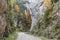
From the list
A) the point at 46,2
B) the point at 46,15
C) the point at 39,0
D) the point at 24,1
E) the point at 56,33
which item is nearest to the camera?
the point at 56,33

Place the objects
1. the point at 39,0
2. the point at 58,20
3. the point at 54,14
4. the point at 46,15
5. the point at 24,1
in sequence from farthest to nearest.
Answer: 1. the point at 24,1
2. the point at 39,0
3. the point at 46,15
4. the point at 54,14
5. the point at 58,20

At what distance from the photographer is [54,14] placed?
838 inches

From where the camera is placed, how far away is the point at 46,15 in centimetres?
2325

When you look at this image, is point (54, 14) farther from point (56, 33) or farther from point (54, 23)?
point (56, 33)

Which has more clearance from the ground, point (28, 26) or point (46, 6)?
point (46, 6)

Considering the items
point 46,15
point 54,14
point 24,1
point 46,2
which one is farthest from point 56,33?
point 24,1

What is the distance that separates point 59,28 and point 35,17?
45.1ft

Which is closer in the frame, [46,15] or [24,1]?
[46,15]

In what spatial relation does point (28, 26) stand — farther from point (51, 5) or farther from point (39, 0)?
point (51, 5)

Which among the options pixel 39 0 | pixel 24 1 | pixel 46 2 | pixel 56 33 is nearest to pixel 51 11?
pixel 46 2

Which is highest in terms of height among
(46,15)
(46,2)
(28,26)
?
(46,2)

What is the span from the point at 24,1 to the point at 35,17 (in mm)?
11577

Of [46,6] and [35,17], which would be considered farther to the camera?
[35,17]

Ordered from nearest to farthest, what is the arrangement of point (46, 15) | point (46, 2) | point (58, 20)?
point (58, 20) < point (46, 15) < point (46, 2)
